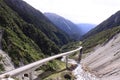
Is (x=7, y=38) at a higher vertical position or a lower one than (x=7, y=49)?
higher

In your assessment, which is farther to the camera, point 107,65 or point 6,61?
point 107,65

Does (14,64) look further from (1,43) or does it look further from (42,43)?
(42,43)

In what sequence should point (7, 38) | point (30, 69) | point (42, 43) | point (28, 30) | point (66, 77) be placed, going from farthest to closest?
point (42, 43)
point (28, 30)
point (7, 38)
point (66, 77)
point (30, 69)

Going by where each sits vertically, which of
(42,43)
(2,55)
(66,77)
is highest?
(42,43)

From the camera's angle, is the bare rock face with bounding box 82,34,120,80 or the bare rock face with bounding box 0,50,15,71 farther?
the bare rock face with bounding box 82,34,120,80

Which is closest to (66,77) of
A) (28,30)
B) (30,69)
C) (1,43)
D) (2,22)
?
(1,43)

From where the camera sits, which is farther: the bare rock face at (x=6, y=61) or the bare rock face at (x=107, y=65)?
the bare rock face at (x=107, y=65)

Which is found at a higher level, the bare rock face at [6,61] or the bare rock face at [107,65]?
the bare rock face at [107,65]

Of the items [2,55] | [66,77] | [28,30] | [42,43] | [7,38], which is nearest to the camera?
[2,55]

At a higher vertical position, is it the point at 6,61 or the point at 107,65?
the point at 107,65

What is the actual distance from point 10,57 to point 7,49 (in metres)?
1.69

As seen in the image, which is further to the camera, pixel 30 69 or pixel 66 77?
pixel 66 77

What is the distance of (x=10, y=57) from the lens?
117 feet

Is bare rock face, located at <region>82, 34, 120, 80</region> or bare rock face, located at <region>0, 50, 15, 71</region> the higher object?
bare rock face, located at <region>82, 34, 120, 80</region>
